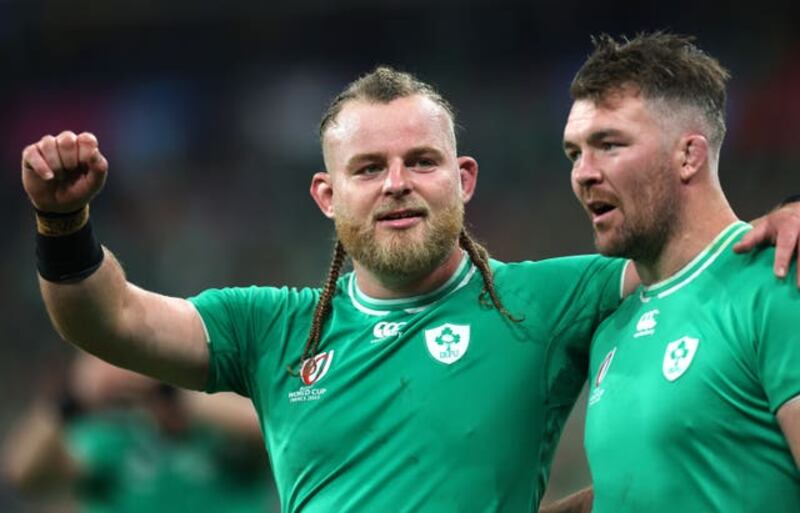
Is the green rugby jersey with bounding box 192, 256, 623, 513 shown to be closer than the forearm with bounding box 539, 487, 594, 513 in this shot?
Yes

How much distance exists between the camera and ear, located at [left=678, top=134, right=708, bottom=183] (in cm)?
379

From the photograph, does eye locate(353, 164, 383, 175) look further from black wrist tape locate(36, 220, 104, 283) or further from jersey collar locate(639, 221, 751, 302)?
jersey collar locate(639, 221, 751, 302)

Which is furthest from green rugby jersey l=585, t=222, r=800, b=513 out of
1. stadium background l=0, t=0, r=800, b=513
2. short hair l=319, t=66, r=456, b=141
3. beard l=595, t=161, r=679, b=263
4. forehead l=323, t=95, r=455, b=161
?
stadium background l=0, t=0, r=800, b=513

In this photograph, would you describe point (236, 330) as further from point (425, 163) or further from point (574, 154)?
point (574, 154)

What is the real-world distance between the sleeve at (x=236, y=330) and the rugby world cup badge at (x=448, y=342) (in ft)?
1.85

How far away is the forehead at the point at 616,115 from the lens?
3.78 meters

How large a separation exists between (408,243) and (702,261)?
993 mm

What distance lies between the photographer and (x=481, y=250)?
4.52m

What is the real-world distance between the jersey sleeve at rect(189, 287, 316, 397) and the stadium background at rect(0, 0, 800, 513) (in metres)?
8.11

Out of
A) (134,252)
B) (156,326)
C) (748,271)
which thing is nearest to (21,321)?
(134,252)

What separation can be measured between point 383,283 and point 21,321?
1031 centimetres

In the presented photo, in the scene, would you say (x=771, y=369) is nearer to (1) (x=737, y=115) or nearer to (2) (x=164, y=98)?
(1) (x=737, y=115)

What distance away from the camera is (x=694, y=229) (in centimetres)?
378

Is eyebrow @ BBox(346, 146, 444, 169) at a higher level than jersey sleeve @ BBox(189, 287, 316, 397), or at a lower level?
higher
